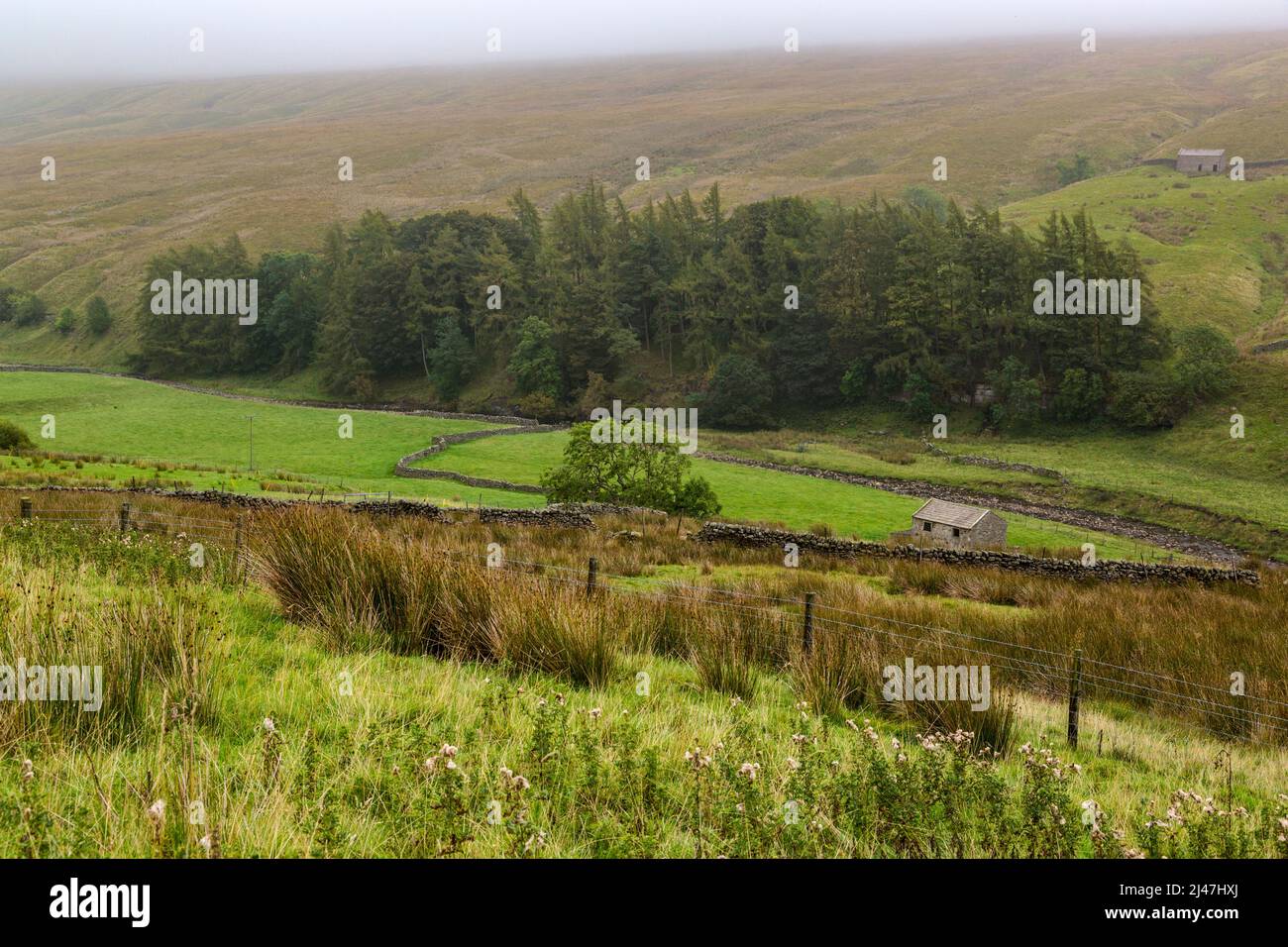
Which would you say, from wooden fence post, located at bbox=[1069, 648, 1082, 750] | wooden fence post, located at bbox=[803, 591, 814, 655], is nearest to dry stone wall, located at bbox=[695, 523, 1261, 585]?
wooden fence post, located at bbox=[1069, 648, 1082, 750]

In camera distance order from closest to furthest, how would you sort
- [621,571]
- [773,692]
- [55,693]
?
[55,693], [773,692], [621,571]

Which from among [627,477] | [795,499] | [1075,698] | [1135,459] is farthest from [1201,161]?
[1075,698]

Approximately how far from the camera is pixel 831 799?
471 cm

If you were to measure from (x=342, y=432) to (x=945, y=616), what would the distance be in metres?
50.4

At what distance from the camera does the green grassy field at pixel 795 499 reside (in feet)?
122

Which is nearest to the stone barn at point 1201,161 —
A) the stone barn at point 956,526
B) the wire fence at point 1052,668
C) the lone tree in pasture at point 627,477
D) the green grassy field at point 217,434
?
the green grassy field at point 217,434

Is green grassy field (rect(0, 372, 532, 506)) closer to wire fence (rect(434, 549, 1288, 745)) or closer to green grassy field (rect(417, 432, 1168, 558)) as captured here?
green grassy field (rect(417, 432, 1168, 558))

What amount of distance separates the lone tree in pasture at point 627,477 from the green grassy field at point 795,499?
355 centimetres

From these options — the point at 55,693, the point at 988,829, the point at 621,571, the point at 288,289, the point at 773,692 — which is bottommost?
the point at 621,571

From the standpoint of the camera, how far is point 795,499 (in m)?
42.4

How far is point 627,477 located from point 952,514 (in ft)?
41.5

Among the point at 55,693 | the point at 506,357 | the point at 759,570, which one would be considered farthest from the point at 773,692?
the point at 506,357

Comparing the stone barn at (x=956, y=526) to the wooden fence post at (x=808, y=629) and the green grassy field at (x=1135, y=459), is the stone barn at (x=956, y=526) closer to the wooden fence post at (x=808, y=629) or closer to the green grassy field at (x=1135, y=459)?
the green grassy field at (x=1135, y=459)

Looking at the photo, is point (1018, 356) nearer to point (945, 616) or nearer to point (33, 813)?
point (945, 616)
